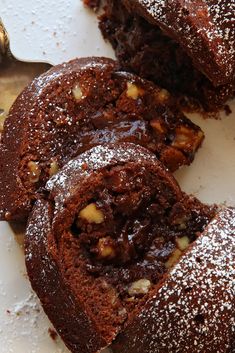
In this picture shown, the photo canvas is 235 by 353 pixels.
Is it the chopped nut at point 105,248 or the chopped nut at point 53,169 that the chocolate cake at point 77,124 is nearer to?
the chopped nut at point 53,169

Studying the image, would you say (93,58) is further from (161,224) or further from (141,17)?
(161,224)

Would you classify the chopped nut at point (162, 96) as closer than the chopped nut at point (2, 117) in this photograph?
Yes

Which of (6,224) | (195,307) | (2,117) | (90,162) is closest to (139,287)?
(195,307)

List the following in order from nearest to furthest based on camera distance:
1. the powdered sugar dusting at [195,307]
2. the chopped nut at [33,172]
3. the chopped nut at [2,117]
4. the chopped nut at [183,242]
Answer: the powdered sugar dusting at [195,307]
the chopped nut at [183,242]
the chopped nut at [33,172]
the chopped nut at [2,117]

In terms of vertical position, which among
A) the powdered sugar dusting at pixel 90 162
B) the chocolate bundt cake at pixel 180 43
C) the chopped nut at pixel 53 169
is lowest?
the chopped nut at pixel 53 169

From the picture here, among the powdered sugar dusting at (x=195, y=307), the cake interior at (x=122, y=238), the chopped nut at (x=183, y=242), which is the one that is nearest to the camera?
the powdered sugar dusting at (x=195, y=307)

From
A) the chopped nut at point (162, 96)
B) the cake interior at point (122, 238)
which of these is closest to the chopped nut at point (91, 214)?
the cake interior at point (122, 238)

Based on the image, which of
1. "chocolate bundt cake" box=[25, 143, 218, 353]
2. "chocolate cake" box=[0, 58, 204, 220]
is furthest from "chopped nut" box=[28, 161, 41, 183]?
"chocolate bundt cake" box=[25, 143, 218, 353]
